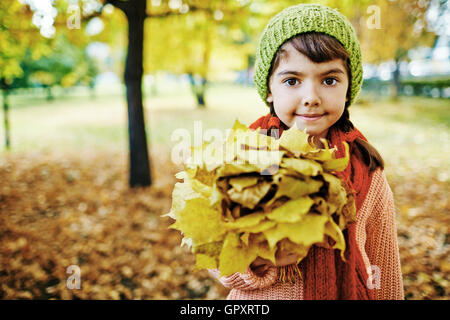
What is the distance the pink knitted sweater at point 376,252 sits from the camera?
55.6 inches

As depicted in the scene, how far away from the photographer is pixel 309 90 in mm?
1330

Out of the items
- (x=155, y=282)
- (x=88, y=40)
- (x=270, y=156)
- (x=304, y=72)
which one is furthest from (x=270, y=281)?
(x=88, y=40)

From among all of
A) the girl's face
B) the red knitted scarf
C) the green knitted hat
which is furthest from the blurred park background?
the red knitted scarf

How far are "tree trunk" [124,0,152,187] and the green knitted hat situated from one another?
4.81 metres

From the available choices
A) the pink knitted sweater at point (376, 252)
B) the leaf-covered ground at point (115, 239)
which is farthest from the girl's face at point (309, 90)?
the leaf-covered ground at point (115, 239)

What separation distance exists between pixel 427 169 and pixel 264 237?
8615 mm

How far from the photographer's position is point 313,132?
1421 millimetres

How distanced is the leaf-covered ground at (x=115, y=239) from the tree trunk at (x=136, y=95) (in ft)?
1.43

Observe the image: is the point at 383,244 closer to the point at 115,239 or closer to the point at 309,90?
the point at 309,90

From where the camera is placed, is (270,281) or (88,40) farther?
(88,40)

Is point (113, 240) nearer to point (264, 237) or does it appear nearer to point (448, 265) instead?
point (264, 237)

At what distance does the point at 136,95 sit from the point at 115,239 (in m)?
2.90

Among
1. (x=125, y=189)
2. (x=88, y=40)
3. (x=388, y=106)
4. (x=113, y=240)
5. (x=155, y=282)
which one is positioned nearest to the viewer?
(x=155, y=282)

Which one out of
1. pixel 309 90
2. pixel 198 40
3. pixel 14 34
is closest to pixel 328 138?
pixel 309 90
